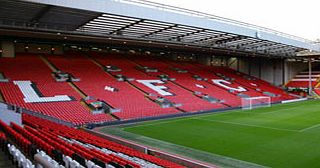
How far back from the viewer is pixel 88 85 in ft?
90.7

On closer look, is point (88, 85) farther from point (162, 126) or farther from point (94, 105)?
point (162, 126)

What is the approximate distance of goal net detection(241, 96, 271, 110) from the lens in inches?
1299

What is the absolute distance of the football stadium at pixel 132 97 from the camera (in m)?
12.0

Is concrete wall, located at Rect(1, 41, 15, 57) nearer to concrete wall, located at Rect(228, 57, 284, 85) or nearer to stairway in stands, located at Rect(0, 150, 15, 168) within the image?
stairway in stands, located at Rect(0, 150, 15, 168)

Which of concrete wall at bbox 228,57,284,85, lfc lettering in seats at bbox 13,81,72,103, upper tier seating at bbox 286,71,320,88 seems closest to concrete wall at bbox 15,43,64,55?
lfc lettering in seats at bbox 13,81,72,103

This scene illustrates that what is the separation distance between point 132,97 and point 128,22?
8.21 metres

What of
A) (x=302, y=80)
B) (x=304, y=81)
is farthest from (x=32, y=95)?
(x=302, y=80)

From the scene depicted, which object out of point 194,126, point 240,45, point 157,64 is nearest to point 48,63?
point 157,64

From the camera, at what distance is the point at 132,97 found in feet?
90.8

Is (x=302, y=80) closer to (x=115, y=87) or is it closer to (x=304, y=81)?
(x=304, y=81)

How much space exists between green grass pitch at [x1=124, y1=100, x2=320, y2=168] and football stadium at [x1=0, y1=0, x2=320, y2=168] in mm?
Result: 68

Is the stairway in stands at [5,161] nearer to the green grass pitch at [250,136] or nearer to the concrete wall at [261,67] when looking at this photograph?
the green grass pitch at [250,136]

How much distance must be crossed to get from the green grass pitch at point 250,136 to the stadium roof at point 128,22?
7714 millimetres

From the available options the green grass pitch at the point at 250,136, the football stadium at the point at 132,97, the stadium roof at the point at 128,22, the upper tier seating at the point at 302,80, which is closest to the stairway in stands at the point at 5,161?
the football stadium at the point at 132,97
